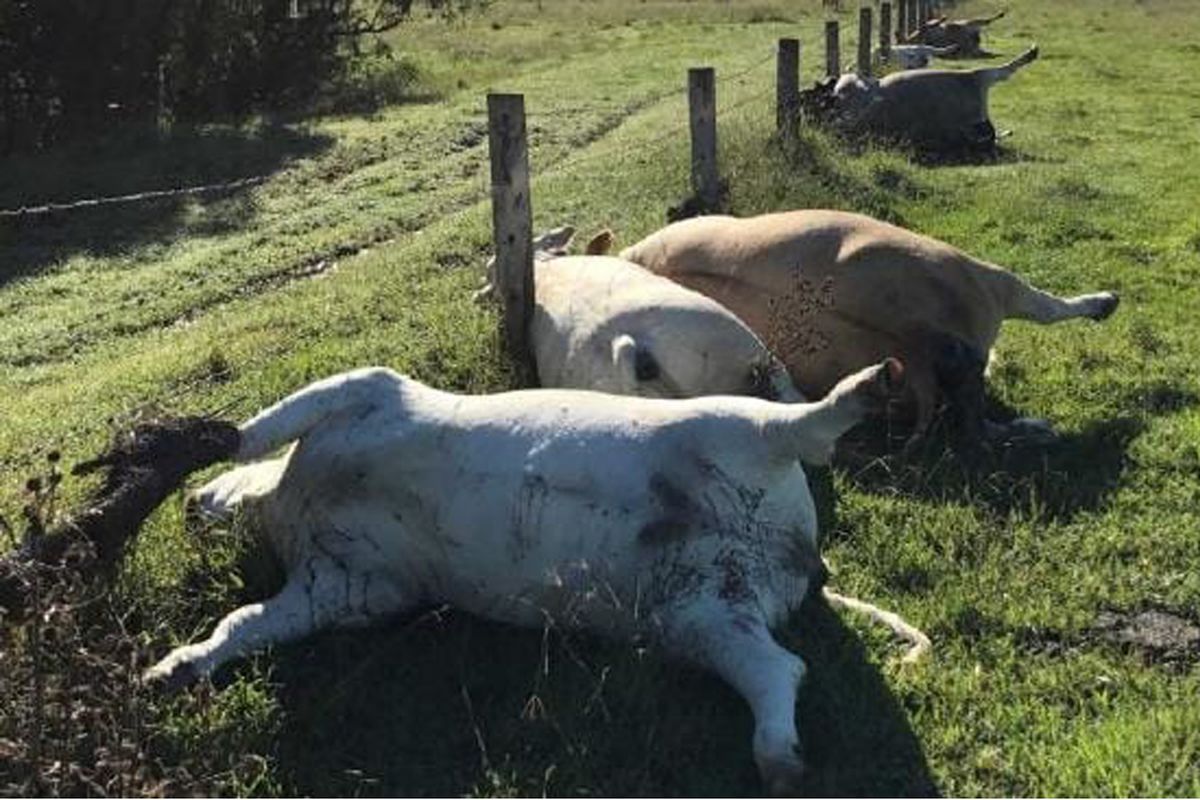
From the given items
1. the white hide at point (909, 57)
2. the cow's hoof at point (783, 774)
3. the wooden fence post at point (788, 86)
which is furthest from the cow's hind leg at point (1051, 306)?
the white hide at point (909, 57)

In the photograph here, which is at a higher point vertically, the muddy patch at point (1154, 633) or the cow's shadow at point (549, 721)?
the cow's shadow at point (549, 721)

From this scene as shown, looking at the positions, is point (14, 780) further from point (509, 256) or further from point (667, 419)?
point (509, 256)

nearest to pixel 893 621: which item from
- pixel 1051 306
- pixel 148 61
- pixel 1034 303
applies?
pixel 1034 303

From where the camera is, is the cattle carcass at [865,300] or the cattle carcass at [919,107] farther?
the cattle carcass at [919,107]

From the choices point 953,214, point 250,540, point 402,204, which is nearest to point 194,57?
point 402,204

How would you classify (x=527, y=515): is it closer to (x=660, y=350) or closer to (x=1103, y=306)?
(x=660, y=350)

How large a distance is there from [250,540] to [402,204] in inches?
495

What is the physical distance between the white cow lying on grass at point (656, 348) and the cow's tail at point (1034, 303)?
5.36 feet

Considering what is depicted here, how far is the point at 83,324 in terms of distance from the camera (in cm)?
1319

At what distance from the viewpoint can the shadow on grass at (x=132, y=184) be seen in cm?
1733

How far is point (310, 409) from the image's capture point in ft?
17.1

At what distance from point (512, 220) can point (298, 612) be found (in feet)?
12.2

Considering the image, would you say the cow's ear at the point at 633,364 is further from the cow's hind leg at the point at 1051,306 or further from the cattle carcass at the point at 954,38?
the cattle carcass at the point at 954,38

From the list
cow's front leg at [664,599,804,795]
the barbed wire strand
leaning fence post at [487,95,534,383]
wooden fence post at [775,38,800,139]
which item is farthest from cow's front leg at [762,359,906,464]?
wooden fence post at [775,38,800,139]
